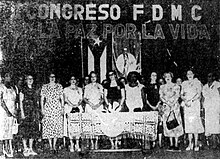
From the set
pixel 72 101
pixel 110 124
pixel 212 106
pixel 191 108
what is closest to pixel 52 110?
pixel 72 101

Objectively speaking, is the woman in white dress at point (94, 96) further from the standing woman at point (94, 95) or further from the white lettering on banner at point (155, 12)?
the white lettering on banner at point (155, 12)

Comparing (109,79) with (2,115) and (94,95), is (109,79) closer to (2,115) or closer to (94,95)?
(94,95)

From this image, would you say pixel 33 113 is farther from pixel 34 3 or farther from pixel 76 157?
pixel 34 3

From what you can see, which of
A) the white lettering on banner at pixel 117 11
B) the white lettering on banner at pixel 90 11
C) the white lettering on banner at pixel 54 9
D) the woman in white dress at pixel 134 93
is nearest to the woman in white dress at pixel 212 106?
the woman in white dress at pixel 134 93

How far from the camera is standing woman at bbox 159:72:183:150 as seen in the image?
798cm

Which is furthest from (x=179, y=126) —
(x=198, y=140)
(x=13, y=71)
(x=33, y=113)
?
(x=13, y=71)

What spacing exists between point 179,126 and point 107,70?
5.15 ft

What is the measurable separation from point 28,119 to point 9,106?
389mm

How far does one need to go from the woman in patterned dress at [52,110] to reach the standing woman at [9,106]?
19.9 inches

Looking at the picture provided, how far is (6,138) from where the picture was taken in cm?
784

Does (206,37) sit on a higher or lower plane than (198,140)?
higher

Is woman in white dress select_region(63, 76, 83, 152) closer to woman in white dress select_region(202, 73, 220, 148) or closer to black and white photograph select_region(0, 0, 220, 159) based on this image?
black and white photograph select_region(0, 0, 220, 159)

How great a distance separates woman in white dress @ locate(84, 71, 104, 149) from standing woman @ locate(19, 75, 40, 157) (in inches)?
34.2

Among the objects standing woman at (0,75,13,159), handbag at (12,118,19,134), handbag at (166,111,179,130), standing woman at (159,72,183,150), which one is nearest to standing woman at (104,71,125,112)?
standing woman at (159,72,183,150)
